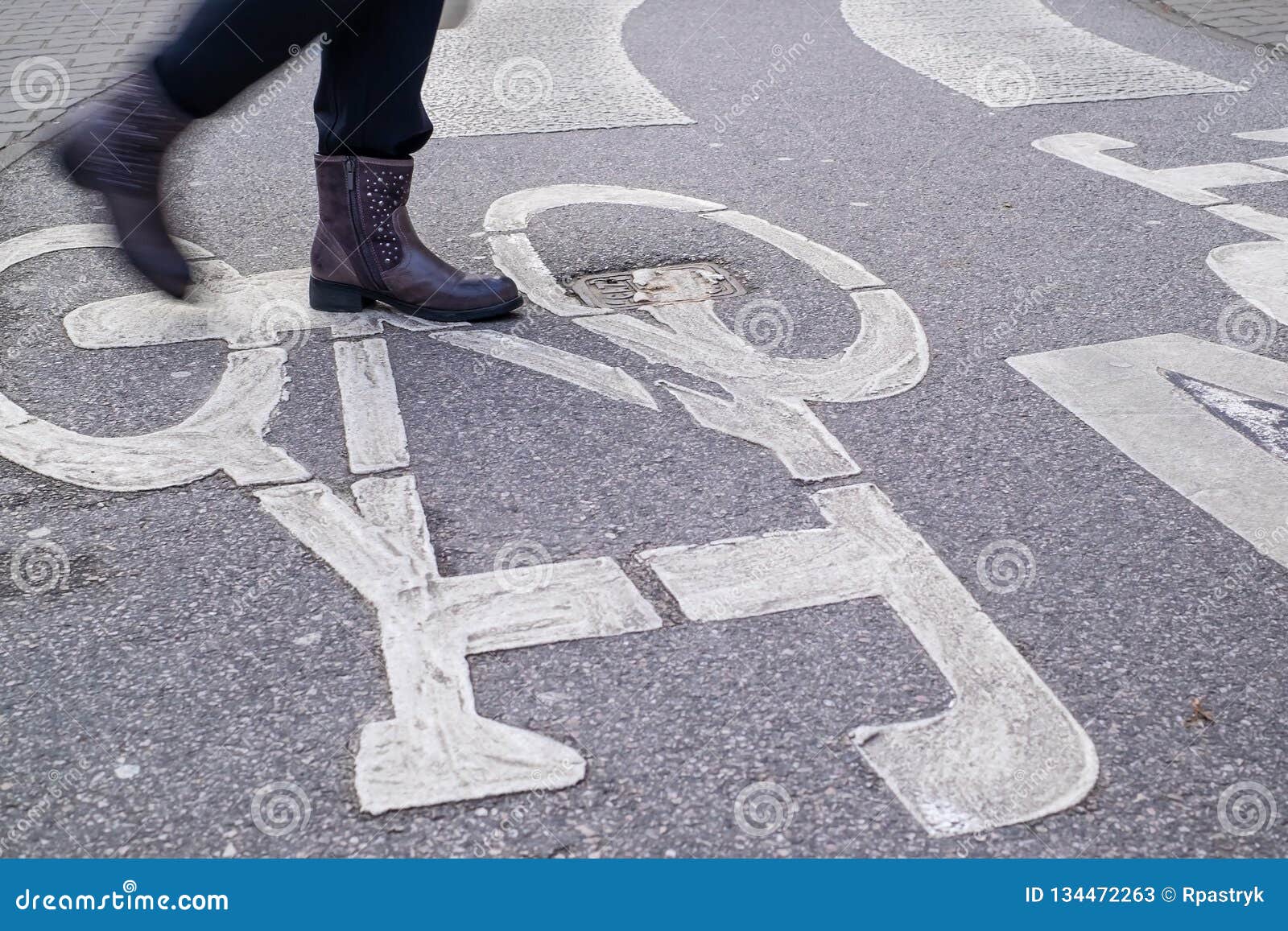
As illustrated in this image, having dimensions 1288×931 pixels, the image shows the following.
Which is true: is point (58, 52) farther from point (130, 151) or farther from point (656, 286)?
point (656, 286)

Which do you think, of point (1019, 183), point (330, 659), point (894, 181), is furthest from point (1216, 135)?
point (330, 659)

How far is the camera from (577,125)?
5.48m

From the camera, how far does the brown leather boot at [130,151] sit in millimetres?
2936

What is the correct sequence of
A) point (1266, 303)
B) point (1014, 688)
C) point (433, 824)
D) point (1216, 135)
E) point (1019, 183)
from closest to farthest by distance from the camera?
point (433, 824) < point (1014, 688) < point (1266, 303) < point (1019, 183) < point (1216, 135)

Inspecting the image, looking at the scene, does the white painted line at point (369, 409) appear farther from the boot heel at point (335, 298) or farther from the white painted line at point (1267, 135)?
the white painted line at point (1267, 135)

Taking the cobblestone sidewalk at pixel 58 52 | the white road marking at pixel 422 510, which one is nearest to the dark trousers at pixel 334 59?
the white road marking at pixel 422 510

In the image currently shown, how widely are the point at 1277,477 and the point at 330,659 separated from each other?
1.83m

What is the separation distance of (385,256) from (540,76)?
3.47 meters

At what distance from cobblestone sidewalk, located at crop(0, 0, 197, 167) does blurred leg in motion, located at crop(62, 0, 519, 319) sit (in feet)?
6.60

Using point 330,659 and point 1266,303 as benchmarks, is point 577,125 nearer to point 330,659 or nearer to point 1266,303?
point 1266,303

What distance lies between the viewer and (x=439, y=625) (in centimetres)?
212

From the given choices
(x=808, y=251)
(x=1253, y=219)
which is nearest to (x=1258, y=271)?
(x=1253, y=219)

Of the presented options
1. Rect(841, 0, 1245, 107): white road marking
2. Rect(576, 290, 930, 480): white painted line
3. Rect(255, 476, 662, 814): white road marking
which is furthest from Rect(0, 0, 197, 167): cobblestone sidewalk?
Rect(841, 0, 1245, 107): white road marking

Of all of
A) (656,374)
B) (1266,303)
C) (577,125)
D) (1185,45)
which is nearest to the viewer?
(656,374)
